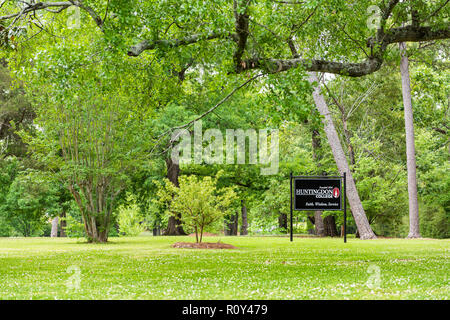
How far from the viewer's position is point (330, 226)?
3581 centimetres

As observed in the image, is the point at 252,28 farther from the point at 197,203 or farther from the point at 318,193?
the point at 197,203

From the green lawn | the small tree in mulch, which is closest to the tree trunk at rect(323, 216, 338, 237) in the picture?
the small tree in mulch

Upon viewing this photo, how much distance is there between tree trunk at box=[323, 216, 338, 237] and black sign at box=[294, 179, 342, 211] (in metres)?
15.9

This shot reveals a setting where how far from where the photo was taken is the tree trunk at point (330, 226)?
3550 cm

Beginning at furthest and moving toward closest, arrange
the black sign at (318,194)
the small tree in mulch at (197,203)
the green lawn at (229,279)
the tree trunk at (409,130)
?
the tree trunk at (409,130) → the small tree in mulch at (197,203) → the black sign at (318,194) → the green lawn at (229,279)

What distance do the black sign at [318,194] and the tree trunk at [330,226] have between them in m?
15.9

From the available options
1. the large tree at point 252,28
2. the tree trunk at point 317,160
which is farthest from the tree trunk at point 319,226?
the large tree at point 252,28

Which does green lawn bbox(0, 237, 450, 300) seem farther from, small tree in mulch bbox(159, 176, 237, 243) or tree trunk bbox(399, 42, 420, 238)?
tree trunk bbox(399, 42, 420, 238)

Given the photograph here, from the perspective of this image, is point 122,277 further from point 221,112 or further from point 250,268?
point 221,112

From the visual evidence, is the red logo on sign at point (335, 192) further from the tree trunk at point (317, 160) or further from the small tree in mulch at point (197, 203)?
the tree trunk at point (317, 160)

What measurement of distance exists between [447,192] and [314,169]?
9954mm

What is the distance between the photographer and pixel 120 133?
23750mm

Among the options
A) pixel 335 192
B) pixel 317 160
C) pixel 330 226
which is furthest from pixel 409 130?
pixel 335 192
